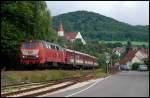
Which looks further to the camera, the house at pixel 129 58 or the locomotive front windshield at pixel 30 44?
the house at pixel 129 58

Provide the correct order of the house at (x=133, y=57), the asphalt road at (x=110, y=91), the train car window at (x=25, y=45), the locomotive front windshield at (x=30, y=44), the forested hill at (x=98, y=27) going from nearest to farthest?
the asphalt road at (x=110, y=91) → the locomotive front windshield at (x=30, y=44) → the forested hill at (x=98, y=27) → the train car window at (x=25, y=45) → the house at (x=133, y=57)

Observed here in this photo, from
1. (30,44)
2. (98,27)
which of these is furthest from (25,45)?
(98,27)

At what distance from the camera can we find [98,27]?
50688mm

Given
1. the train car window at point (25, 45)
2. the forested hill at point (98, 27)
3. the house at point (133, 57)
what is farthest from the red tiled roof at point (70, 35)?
the house at point (133, 57)

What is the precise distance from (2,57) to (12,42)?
204cm

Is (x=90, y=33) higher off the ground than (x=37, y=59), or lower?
higher

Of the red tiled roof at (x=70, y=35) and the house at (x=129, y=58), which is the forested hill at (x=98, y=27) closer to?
the red tiled roof at (x=70, y=35)

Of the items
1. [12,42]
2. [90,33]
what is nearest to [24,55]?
[12,42]

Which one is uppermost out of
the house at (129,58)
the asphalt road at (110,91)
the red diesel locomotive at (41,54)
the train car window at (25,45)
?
the house at (129,58)

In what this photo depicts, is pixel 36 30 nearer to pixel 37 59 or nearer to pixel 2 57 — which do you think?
pixel 2 57

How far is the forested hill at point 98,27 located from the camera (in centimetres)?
4184

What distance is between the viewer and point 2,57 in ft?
155

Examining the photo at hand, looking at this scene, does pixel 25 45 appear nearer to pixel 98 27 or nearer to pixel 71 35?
pixel 98 27

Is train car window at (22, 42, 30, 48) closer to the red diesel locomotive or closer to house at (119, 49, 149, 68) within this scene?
the red diesel locomotive
